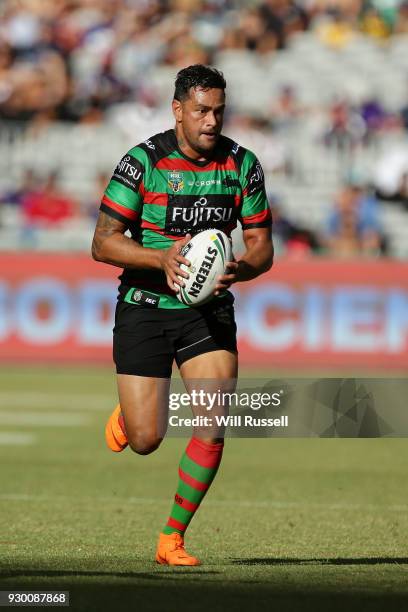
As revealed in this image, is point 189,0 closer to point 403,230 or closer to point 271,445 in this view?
point 403,230

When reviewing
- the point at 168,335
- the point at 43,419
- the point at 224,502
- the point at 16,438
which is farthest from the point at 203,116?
the point at 43,419

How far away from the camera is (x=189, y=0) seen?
24.5 meters

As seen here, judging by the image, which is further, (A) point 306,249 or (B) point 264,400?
(A) point 306,249

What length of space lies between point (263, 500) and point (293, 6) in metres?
16.6

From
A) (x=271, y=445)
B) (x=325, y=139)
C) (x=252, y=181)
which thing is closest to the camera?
(x=252, y=181)

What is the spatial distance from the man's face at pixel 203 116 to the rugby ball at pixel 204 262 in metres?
0.49

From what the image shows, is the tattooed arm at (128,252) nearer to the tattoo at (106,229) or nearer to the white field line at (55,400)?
the tattoo at (106,229)

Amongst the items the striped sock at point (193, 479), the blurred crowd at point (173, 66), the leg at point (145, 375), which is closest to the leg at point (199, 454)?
the striped sock at point (193, 479)

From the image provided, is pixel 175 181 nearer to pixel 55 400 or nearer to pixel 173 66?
pixel 55 400

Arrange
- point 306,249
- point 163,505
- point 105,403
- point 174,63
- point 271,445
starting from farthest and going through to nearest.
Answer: point 174,63, point 306,249, point 105,403, point 271,445, point 163,505

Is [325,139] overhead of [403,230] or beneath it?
overhead

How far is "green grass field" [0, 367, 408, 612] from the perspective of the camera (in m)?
5.78

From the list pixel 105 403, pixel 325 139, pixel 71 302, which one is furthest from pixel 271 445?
pixel 325 139

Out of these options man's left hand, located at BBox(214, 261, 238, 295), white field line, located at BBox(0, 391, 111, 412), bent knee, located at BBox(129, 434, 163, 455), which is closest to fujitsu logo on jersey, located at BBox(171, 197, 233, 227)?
man's left hand, located at BBox(214, 261, 238, 295)
